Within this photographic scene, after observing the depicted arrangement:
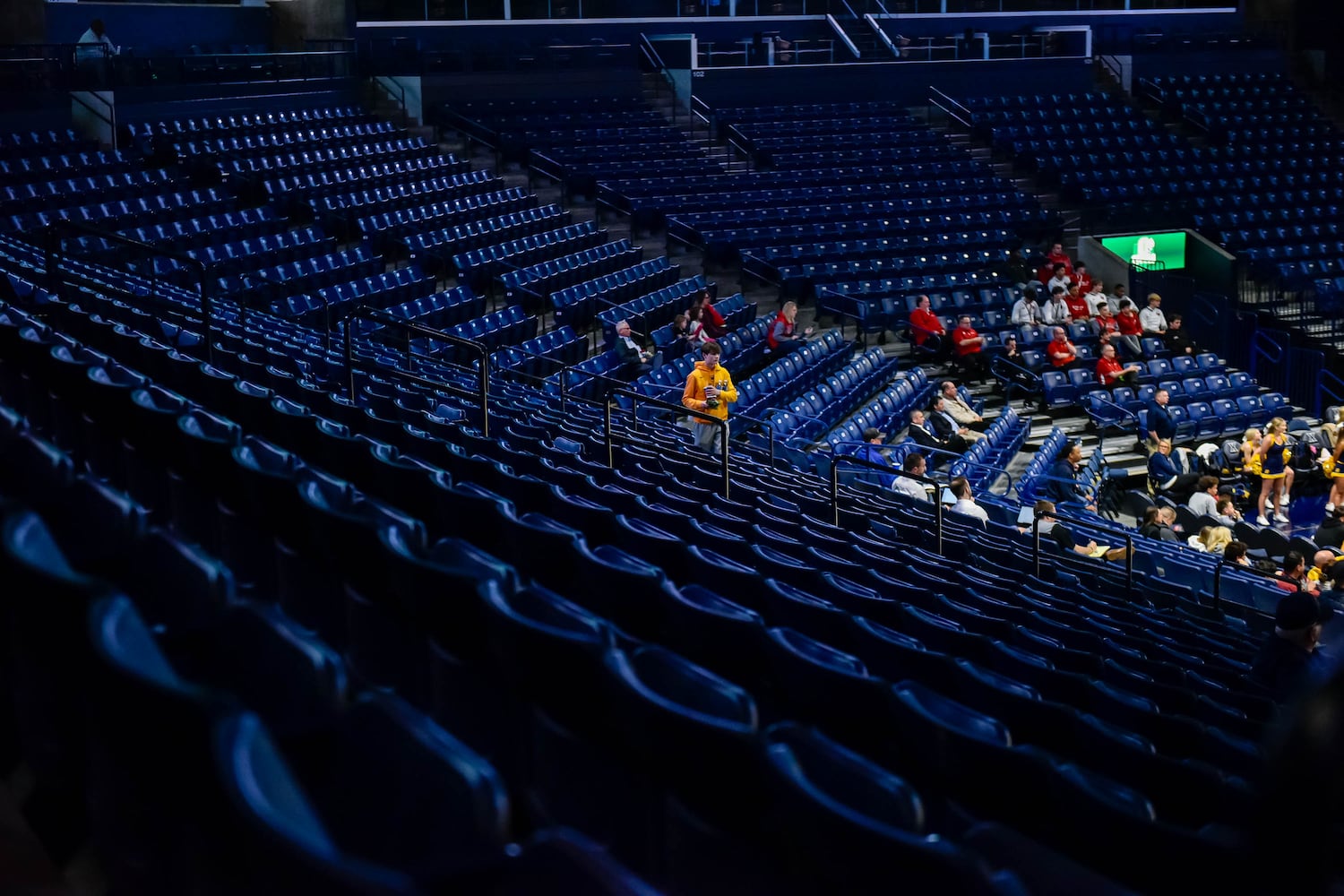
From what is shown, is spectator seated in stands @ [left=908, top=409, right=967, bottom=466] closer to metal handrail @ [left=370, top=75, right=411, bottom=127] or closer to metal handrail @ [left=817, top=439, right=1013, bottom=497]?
metal handrail @ [left=817, top=439, right=1013, bottom=497]

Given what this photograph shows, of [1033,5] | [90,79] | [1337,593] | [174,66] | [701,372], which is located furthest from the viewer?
[1033,5]

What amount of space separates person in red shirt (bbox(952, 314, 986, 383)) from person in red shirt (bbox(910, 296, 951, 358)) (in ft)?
0.48

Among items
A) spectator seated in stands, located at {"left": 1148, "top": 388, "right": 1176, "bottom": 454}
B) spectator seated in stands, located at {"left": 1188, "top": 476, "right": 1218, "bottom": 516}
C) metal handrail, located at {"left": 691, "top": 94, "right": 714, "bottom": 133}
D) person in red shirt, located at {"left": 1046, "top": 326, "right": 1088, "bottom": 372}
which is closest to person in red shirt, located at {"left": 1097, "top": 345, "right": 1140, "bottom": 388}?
person in red shirt, located at {"left": 1046, "top": 326, "right": 1088, "bottom": 372}

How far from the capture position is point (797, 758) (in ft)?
7.67

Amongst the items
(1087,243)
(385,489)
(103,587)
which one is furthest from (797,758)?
(1087,243)

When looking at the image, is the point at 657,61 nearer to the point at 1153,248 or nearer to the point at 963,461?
the point at 1153,248

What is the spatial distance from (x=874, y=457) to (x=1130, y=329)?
5.32 m

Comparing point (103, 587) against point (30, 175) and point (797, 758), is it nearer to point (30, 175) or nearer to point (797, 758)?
point (797, 758)

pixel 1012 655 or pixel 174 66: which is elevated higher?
pixel 174 66

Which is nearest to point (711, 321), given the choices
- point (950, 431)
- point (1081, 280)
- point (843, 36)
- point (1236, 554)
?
point (950, 431)

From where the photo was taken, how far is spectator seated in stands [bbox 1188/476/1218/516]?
36.1ft

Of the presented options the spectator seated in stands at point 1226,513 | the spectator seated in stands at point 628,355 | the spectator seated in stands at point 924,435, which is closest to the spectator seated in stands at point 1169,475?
the spectator seated in stands at point 1226,513

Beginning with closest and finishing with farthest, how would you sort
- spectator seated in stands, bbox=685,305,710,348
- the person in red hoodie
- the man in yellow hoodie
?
1. the man in yellow hoodie
2. spectator seated in stands, bbox=685,305,710,348
3. the person in red hoodie

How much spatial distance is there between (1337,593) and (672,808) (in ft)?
23.6
